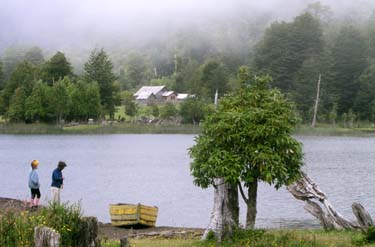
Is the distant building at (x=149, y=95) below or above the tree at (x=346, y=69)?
below

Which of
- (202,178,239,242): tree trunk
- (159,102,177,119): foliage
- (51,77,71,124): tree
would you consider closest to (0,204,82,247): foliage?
(202,178,239,242): tree trunk

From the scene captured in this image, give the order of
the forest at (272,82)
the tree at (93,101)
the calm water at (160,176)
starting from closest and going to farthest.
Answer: the calm water at (160,176)
the forest at (272,82)
the tree at (93,101)

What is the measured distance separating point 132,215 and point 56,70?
11087 cm

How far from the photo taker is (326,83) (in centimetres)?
12688

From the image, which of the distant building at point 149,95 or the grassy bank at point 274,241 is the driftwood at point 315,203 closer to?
the grassy bank at point 274,241

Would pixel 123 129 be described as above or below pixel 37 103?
below

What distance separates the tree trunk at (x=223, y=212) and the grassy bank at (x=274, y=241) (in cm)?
31

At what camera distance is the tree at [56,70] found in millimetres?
135750

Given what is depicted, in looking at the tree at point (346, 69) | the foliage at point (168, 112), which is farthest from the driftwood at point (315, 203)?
the tree at point (346, 69)

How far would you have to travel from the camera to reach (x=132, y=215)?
1188 inches

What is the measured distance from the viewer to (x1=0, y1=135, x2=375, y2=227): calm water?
123 ft

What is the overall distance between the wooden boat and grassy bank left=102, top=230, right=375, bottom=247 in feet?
22.1

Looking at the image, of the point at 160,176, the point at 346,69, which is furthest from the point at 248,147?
the point at 346,69

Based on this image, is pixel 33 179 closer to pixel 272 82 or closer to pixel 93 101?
pixel 93 101
